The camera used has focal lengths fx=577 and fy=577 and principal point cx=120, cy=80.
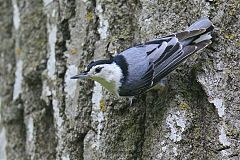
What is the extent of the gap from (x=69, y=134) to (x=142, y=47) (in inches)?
22.2

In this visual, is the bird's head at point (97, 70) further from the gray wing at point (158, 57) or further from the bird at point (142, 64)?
the gray wing at point (158, 57)

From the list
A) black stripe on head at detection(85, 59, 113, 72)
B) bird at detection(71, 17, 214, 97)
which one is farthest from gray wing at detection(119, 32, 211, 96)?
black stripe on head at detection(85, 59, 113, 72)

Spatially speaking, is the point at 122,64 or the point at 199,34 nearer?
the point at 199,34

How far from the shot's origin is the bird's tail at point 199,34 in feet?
8.48

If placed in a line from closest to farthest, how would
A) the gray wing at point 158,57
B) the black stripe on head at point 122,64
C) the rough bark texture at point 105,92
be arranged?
the rough bark texture at point 105,92
the gray wing at point 158,57
the black stripe on head at point 122,64

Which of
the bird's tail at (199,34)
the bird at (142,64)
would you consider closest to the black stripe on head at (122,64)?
the bird at (142,64)

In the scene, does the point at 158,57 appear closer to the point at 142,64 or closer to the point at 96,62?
the point at 142,64

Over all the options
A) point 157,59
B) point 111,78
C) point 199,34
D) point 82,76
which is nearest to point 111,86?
point 111,78

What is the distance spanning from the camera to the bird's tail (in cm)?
258

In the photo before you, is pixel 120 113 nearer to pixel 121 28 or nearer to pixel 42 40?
pixel 121 28

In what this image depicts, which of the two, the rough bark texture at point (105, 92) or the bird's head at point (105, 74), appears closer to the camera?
the rough bark texture at point (105, 92)

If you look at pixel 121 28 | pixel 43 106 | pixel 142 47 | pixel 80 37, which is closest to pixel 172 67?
pixel 142 47

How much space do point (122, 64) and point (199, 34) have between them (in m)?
0.41

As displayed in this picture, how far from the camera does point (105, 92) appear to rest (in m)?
2.85
